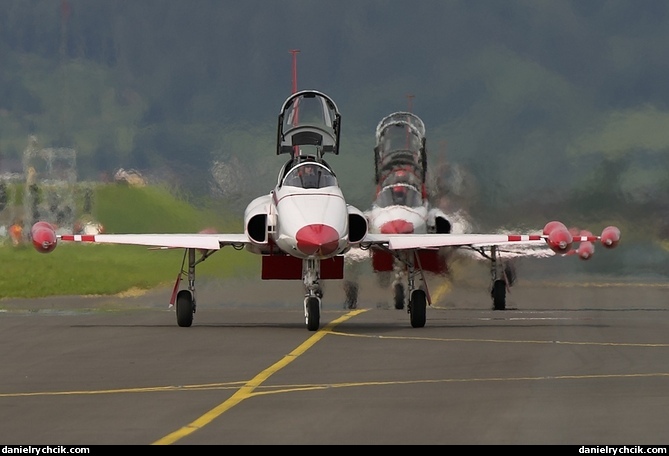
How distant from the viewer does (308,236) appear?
25.4 meters

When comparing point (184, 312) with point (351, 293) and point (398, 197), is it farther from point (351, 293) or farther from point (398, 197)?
point (398, 197)

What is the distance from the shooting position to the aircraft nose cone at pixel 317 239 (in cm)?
2536

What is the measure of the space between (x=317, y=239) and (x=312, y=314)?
1244 millimetres

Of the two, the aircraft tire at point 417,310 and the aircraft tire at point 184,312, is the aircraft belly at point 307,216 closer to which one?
the aircraft tire at point 417,310

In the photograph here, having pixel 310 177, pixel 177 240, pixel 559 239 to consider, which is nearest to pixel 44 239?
pixel 177 240

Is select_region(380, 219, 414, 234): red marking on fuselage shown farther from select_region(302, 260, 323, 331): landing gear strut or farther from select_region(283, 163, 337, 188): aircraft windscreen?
select_region(302, 260, 323, 331): landing gear strut

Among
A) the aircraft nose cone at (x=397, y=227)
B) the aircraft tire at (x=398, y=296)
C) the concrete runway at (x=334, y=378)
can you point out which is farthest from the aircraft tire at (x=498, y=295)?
the aircraft nose cone at (x=397, y=227)

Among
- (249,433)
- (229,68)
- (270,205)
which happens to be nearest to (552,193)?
(229,68)

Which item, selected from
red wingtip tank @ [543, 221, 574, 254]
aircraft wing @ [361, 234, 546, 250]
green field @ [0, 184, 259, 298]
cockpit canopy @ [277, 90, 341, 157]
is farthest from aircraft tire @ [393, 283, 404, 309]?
red wingtip tank @ [543, 221, 574, 254]

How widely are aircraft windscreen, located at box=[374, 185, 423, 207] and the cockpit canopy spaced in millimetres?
8479

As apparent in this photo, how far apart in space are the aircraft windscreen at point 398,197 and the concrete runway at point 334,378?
18.0ft

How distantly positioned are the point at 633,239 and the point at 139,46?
12.1 meters

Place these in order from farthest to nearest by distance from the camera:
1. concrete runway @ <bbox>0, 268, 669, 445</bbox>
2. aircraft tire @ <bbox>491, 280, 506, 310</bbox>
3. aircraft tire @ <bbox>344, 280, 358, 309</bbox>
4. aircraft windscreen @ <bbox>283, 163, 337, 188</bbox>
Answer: aircraft tire @ <bbox>344, 280, 358, 309</bbox>, aircraft tire @ <bbox>491, 280, 506, 310</bbox>, aircraft windscreen @ <bbox>283, 163, 337, 188</bbox>, concrete runway @ <bbox>0, 268, 669, 445</bbox>

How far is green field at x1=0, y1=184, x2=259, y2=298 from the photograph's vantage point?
36688mm
